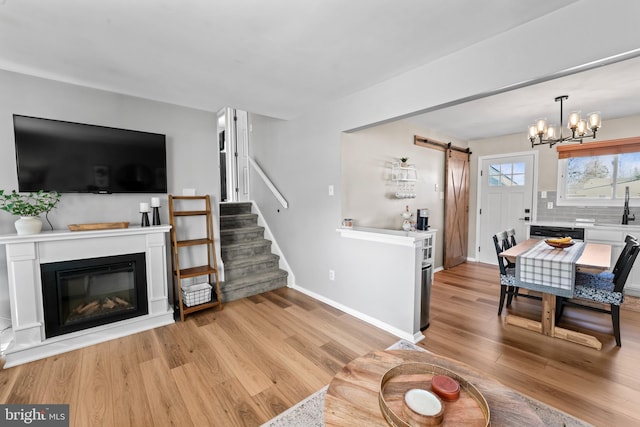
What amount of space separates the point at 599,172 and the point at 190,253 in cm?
592

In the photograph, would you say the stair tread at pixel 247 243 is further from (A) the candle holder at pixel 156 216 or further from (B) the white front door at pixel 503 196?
(B) the white front door at pixel 503 196

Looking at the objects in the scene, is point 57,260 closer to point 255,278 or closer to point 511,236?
point 255,278

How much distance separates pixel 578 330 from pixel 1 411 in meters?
4.61

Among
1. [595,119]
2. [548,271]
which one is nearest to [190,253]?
[548,271]

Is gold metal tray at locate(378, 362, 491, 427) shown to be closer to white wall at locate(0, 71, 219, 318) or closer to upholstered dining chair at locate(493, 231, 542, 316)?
upholstered dining chair at locate(493, 231, 542, 316)

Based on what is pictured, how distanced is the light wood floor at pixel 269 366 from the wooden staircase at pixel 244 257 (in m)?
0.55

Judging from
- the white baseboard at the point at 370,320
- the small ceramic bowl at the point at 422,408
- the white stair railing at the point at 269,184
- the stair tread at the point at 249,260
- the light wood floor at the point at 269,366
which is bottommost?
the light wood floor at the point at 269,366

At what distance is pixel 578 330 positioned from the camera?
2645 millimetres

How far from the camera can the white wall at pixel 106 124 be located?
2346 mm

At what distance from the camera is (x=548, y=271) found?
98.0 inches

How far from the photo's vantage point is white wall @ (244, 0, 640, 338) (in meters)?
1.50

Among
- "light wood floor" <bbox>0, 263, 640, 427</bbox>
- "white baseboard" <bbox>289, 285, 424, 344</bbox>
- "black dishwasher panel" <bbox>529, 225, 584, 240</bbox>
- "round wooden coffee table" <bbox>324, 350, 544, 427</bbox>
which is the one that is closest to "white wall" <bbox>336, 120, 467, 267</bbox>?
"white baseboard" <bbox>289, 285, 424, 344</bbox>

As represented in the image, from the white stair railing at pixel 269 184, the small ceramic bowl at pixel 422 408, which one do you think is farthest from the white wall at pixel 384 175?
the small ceramic bowl at pixel 422 408

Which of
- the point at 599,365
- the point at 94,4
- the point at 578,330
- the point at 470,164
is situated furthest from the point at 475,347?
the point at 470,164
